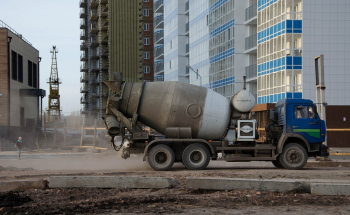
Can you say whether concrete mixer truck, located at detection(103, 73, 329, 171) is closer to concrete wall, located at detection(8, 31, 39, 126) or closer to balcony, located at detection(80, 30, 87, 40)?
concrete wall, located at detection(8, 31, 39, 126)

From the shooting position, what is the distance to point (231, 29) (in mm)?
56688

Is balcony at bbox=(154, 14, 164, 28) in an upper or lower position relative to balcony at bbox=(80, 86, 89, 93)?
upper

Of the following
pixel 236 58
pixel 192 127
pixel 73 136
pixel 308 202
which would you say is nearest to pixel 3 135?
pixel 73 136

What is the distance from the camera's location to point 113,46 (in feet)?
300

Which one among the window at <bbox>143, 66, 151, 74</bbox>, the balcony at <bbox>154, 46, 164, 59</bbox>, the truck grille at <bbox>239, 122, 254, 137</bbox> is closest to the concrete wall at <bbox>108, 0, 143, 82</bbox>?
the balcony at <bbox>154, 46, 164, 59</bbox>

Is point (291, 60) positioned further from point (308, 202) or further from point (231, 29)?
point (308, 202)

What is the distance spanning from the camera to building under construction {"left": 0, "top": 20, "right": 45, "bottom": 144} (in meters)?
51.1

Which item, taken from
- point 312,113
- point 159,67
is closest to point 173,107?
point 312,113

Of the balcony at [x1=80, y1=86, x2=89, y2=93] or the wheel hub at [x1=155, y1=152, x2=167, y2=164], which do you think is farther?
the balcony at [x1=80, y1=86, x2=89, y2=93]

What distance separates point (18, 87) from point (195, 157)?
42.2 meters

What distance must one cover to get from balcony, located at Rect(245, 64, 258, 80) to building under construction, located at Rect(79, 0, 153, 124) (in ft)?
109

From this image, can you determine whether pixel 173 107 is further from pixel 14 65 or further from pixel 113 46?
pixel 113 46

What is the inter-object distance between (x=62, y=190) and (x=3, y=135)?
128 feet

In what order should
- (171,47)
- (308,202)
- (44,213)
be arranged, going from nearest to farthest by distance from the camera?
(44,213) → (308,202) → (171,47)
